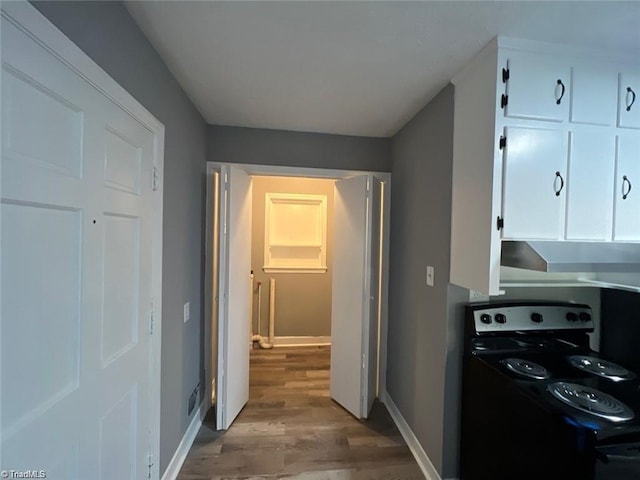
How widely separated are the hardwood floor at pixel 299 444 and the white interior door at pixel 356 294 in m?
0.19

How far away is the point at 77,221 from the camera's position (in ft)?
3.10

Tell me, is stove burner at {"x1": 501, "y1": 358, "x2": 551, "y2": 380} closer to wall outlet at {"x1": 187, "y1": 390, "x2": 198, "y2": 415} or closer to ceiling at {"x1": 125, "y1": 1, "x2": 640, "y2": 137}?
ceiling at {"x1": 125, "y1": 1, "x2": 640, "y2": 137}

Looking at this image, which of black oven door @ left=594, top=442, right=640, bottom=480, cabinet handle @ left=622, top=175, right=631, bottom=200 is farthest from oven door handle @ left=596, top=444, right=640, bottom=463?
cabinet handle @ left=622, top=175, right=631, bottom=200

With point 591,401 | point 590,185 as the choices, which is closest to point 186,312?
point 591,401

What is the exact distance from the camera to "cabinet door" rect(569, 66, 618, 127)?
1.39m

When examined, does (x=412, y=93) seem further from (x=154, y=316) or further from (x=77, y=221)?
(x=154, y=316)

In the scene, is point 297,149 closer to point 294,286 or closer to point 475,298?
point 475,298

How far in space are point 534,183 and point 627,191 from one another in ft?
1.69

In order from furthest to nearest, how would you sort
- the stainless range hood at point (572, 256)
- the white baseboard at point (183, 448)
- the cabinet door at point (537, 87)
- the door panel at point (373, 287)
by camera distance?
the door panel at point (373, 287) → the white baseboard at point (183, 448) → the cabinet door at point (537, 87) → the stainless range hood at point (572, 256)

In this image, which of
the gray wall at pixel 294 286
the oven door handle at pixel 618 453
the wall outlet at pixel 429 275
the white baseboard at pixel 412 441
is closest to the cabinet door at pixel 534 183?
the wall outlet at pixel 429 275

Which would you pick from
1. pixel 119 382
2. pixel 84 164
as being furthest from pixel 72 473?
pixel 84 164

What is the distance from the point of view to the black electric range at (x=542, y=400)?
0.96m

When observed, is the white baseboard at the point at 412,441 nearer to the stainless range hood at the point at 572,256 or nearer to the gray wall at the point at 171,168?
the stainless range hood at the point at 572,256

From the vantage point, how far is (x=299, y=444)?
2066 millimetres
